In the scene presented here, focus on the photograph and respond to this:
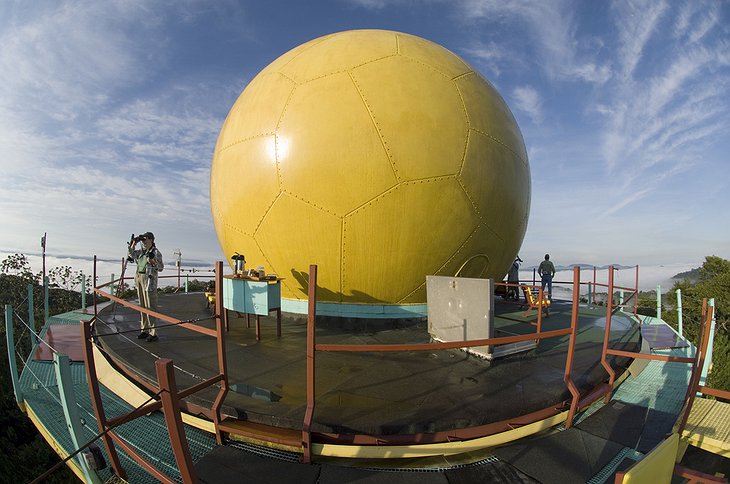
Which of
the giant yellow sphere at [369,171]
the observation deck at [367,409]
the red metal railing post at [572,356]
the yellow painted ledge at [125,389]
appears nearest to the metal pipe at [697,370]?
the observation deck at [367,409]

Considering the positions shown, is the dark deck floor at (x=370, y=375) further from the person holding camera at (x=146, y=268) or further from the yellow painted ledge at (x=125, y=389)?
the person holding camera at (x=146, y=268)

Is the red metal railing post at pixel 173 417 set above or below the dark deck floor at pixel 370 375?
above

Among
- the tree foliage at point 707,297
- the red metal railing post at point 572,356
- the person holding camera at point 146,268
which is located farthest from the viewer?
the tree foliage at point 707,297

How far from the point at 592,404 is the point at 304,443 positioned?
9.69ft

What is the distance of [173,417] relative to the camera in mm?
1842

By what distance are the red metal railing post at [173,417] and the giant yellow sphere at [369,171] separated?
3.50m

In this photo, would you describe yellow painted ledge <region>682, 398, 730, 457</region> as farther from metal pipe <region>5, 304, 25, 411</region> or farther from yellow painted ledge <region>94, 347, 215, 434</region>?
metal pipe <region>5, 304, 25, 411</region>

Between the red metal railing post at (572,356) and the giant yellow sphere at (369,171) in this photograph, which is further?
the giant yellow sphere at (369,171)

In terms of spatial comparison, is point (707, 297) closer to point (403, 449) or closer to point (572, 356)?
point (572, 356)

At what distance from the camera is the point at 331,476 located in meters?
2.36

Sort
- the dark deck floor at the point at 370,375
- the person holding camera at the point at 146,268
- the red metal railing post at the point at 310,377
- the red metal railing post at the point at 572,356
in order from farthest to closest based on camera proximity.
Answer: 1. the person holding camera at the point at 146,268
2. the red metal railing post at the point at 572,356
3. the dark deck floor at the point at 370,375
4. the red metal railing post at the point at 310,377

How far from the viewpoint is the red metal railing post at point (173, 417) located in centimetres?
181

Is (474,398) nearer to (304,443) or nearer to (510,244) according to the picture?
(304,443)

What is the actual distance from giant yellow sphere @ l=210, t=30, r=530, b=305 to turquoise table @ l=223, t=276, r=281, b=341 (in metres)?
0.63
